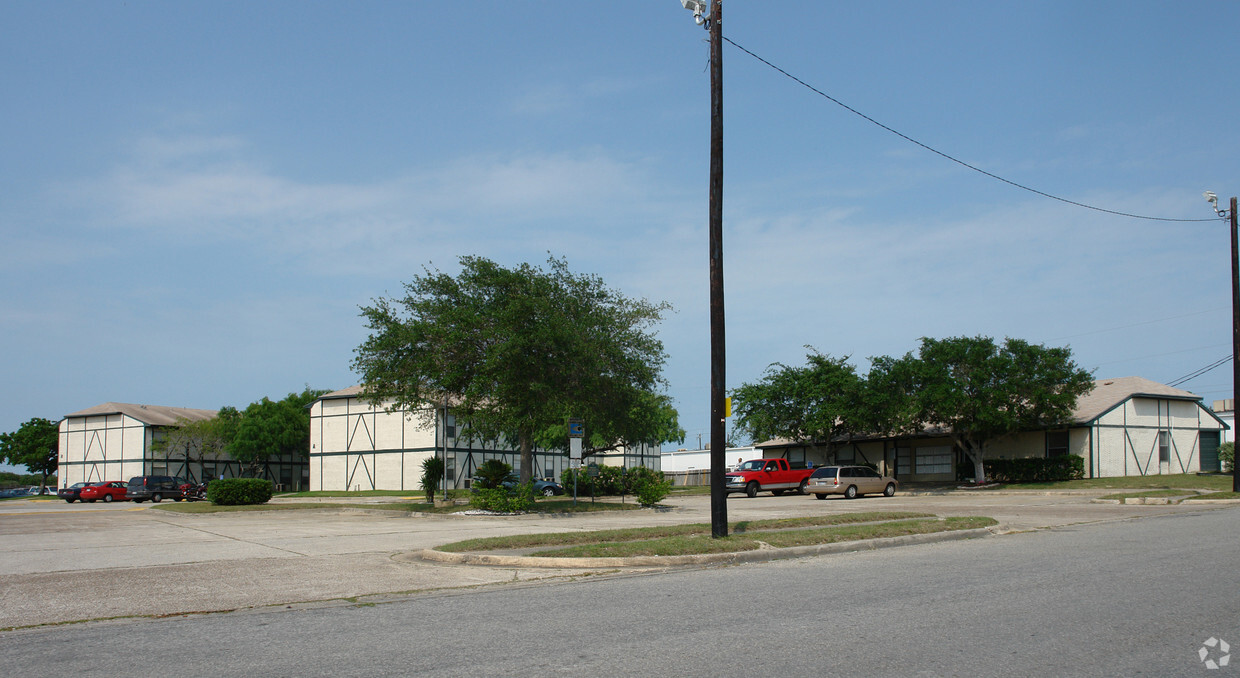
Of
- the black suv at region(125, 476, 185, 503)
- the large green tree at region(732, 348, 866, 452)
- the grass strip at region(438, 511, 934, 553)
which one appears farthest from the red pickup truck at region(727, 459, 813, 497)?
the black suv at region(125, 476, 185, 503)

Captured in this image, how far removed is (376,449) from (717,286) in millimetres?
54314

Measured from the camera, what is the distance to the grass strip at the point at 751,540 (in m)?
13.1

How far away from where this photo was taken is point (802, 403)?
5084 centimetres

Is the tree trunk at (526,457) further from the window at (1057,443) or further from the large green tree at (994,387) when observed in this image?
the window at (1057,443)

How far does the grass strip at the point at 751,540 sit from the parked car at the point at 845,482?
64.3 feet

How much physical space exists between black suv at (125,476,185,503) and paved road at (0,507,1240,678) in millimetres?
47102

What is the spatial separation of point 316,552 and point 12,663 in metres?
8.69

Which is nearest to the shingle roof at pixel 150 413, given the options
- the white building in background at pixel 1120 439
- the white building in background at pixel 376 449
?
the white building in background at pixel 376 449

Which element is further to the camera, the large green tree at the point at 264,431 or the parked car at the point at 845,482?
the large green tree at the point at 264,431

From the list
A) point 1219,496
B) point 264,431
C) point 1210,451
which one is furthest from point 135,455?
point 1210,451

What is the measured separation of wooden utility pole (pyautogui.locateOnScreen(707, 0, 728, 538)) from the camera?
14766 millimetres

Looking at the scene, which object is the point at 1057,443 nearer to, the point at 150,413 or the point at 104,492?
the point at 104,492

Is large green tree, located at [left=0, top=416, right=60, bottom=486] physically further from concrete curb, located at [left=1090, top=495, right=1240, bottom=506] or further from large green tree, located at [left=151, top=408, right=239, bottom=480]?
concrete curb, located at [left=1090, top=495, right=1240, bottom=506]

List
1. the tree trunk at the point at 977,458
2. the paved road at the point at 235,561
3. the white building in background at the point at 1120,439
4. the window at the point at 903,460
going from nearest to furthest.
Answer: the paved road at the point at 235,561 → the white building in background at the point at 1120,439 → the tree trunk at the point at 977,458 → the window at the point at 903,460
